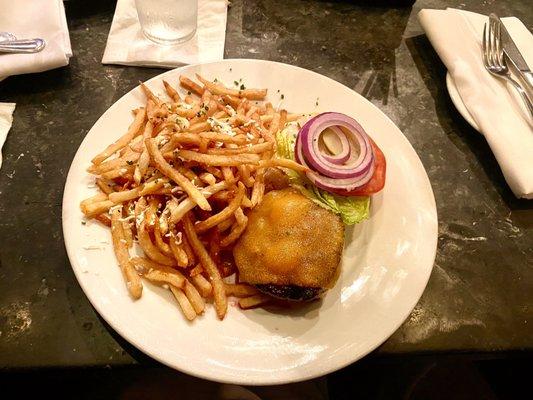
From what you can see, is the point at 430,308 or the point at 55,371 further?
the point at 430,308

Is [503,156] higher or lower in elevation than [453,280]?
higher

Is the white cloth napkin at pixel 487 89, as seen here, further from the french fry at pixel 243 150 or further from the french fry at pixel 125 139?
the french fry at pixel 125 139

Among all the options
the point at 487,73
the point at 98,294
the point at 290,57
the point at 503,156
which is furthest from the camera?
the point at 290,57

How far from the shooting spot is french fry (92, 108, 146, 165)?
166cm

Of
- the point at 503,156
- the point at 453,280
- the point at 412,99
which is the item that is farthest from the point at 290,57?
the point at 453,280

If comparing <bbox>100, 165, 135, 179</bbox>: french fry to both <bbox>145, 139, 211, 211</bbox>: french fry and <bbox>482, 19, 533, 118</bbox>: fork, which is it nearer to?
<bbox>145, 139, 211, 211</bbox>: french fry

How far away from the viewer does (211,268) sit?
60.7 inches

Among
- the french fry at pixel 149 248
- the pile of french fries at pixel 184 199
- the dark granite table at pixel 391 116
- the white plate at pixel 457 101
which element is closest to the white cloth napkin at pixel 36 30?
the dark granite table at pixel 391 116

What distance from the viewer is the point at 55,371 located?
1498mm

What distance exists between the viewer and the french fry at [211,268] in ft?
4.87

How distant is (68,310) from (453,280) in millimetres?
1433

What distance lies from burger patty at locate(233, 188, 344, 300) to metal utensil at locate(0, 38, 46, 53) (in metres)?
1.31

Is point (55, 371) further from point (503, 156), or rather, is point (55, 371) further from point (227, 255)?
point (503, 156)

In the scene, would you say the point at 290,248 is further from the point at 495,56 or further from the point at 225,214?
the point at 495,56
